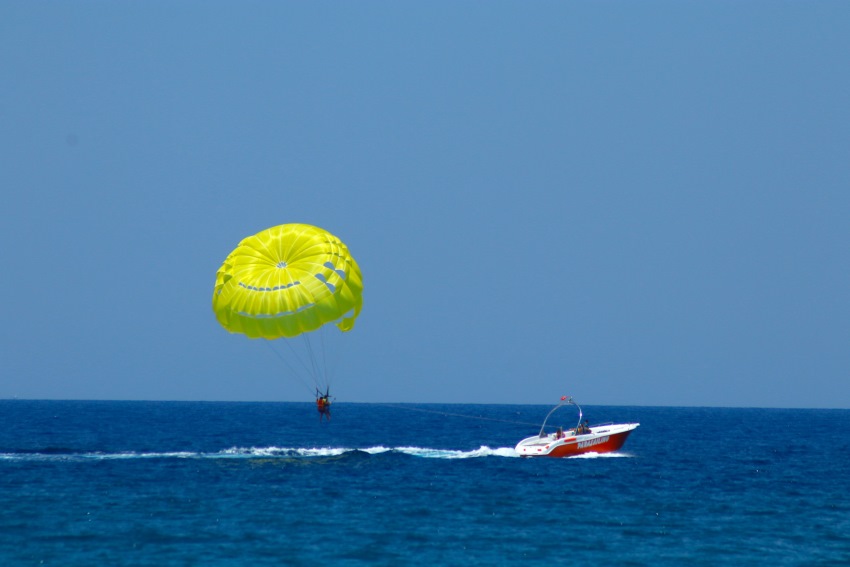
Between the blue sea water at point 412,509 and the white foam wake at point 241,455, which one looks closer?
the blue sea water at point 412,509

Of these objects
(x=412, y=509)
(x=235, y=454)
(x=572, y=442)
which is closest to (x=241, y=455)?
(x=235, y=454)

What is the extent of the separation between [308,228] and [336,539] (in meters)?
16.9

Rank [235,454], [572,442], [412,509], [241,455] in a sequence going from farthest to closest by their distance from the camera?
[235,454] → [241,455] → [572,442] → [412,509]

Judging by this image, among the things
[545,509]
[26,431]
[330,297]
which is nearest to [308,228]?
[330,297]

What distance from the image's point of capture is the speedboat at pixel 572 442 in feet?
177

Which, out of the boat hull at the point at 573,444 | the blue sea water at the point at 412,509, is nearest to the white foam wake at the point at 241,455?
the blue sea water at the point at 412,509

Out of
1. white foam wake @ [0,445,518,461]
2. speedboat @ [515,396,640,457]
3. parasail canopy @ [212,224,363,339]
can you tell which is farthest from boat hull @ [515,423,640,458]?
parasail canopy @ [212,224,363,339]

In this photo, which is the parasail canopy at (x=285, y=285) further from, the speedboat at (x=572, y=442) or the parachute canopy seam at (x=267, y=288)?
the speedboat at (x=572, y=442)

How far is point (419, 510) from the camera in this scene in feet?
117

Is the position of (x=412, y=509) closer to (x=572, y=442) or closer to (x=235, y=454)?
(x=572, y=442)

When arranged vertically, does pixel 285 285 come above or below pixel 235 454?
above

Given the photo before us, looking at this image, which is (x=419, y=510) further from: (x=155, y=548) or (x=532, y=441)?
(x=532, y=441)

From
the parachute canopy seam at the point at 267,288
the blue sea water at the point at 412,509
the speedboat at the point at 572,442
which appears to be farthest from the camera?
the speedboat at the point at 572,442

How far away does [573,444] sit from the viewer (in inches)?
2141
